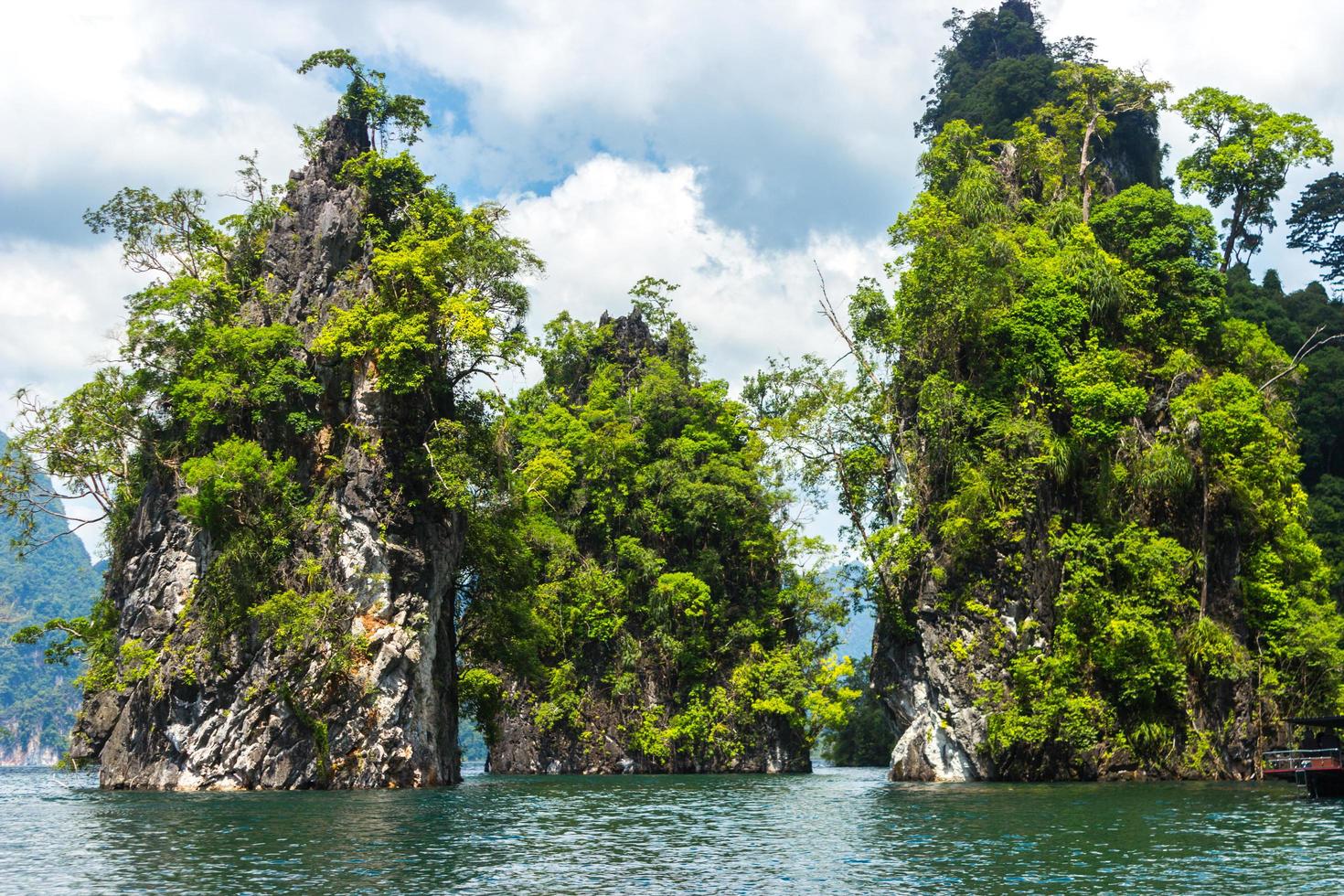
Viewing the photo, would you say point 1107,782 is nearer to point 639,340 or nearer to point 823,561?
point 823,561

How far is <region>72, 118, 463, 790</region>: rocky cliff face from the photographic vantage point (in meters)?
36.8

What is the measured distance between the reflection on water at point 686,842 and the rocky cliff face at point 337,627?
2.82 m

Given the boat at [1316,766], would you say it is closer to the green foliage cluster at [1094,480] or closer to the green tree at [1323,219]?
the green foliage cluster at [1094,480]

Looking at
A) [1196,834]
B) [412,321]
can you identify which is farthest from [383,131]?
[1196,834]

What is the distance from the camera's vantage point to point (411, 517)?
4019 centimetres

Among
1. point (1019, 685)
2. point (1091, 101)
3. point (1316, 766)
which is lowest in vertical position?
point (1316, 766)

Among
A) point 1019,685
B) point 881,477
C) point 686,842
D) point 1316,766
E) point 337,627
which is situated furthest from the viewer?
point 881,477

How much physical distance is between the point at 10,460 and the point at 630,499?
99.4 ft

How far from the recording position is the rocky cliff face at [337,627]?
121 feet

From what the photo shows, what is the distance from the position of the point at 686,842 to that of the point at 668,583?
3426cm

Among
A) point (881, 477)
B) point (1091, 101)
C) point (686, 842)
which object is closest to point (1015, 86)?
point (1091, 101)

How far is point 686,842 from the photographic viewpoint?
2267cm

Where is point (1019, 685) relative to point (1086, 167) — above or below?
below

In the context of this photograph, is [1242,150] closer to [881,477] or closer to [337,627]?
[881,477]
